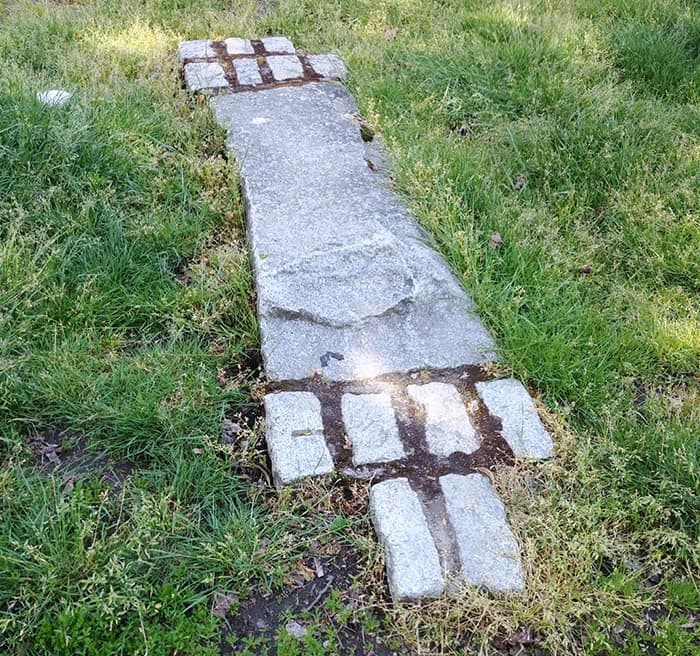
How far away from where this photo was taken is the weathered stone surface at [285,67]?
4.91 meters

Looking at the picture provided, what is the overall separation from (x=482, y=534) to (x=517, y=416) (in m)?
0.56

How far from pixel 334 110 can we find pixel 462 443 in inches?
104

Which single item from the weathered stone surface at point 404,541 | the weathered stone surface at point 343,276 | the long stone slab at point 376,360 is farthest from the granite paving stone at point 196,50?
the weathered stone surface at point 404,541

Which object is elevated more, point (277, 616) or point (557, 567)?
point (557, 567)

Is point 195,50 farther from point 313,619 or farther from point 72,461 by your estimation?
point 313,619

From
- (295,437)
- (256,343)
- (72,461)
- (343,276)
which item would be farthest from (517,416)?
(72,461)

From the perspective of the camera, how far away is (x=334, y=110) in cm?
454

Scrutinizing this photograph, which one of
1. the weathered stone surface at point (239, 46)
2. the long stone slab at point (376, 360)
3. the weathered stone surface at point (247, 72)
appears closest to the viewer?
the long stone slab at point (376, 360)

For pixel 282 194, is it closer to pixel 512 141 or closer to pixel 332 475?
pixel 512 141

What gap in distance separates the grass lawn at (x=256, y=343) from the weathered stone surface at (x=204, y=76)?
0.24 meters

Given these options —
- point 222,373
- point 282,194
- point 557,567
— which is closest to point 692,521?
point 557,567

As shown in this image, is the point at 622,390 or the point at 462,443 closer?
the point at 462,443

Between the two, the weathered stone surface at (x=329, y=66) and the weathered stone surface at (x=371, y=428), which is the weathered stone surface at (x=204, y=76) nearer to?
the weathered stone surface at (x=329, y=66)

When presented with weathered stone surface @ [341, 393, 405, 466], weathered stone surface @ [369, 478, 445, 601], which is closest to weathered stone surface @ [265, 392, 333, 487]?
weathered stone surface @ [341, 393, 405, 466]
